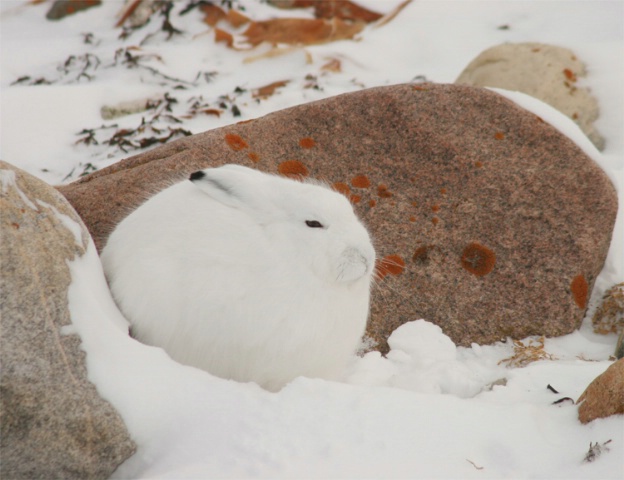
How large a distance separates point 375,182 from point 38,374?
8.75 ft

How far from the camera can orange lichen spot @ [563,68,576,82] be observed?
6941mm

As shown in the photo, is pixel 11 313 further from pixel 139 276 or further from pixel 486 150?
pixel 486 150

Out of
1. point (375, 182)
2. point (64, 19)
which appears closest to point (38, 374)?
point (375, 182)

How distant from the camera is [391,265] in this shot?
415 centimetres

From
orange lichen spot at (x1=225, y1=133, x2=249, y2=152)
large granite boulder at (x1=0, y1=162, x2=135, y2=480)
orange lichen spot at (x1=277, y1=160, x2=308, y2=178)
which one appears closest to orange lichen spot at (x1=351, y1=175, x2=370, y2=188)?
orange lichen spot at (x1=277, y1=160, x2=308, y2=178)

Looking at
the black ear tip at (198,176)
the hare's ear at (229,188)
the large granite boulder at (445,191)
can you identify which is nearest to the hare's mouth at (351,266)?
the hare's ear at (229,188)

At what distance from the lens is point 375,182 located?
14.4ft

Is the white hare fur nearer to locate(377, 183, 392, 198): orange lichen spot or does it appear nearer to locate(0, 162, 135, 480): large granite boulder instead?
locate(0, 162, 135, 480): large granite boulder

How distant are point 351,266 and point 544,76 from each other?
489cm

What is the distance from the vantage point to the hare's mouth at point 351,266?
2920mm

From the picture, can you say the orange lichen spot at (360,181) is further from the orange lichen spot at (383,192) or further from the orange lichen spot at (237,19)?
the orange lichen spot at (237,19)

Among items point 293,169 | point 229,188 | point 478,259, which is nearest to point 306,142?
point 293,169

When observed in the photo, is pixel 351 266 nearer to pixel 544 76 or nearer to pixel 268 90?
pixel 544 76

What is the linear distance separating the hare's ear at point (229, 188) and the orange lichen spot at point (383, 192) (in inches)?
58.1
